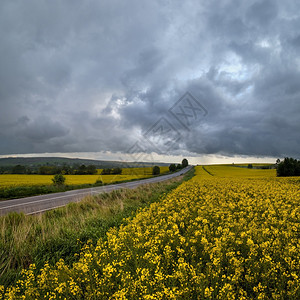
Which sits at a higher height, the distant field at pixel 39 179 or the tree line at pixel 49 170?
the tree line at pixel 49 170

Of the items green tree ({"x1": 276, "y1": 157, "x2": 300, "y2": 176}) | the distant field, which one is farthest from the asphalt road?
green tree ({"x1": 276, "y1": 157, "x2": 300, "y2": 176})

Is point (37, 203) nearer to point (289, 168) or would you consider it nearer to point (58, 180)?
point (58, 180)

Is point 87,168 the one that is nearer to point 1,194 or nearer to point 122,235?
point 1,194

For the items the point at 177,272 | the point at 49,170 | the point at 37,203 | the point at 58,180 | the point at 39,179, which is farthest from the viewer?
the point at 49,170

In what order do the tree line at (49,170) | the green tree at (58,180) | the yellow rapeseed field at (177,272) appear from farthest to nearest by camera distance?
the tree line at (49,170) < the green tree at (58,180) < the yellow rapeseed field at (177,272)

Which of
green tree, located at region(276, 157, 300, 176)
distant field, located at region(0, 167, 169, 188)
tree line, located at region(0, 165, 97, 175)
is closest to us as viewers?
distant field, located at region(0, 167, 169, 188)

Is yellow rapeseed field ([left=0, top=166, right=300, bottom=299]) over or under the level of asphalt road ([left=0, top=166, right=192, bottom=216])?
over

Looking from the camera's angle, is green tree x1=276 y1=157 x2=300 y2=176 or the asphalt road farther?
green tree x1=276 y1=157 x2=300 y2=176

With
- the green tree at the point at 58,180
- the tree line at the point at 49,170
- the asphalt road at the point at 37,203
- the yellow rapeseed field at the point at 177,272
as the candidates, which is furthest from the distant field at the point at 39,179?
the yellow rapeseed field at the point at 177,272

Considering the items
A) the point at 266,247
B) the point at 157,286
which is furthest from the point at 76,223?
the point at 266,247

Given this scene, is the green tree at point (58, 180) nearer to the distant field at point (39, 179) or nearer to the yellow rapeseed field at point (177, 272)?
the distant field at point (39, 179)

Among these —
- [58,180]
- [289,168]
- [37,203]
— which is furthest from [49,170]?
[289,168]

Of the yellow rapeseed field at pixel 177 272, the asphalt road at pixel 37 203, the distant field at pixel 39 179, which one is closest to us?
the yellow rapeseed field at pixel 177 272

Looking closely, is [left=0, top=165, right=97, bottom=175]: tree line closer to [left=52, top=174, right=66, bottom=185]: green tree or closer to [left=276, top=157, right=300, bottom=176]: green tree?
[left=52, top=174, right=66, bottom=185]: green tree
